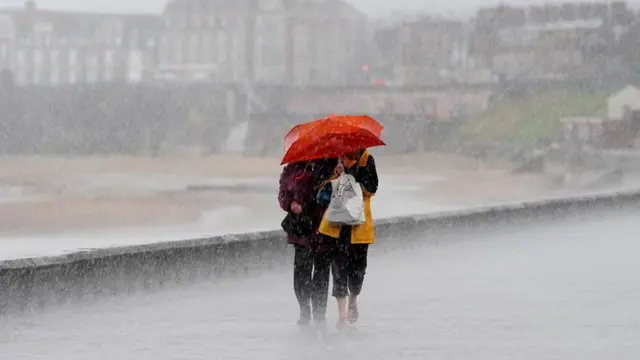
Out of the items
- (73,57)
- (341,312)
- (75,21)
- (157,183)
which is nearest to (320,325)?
(341,312)

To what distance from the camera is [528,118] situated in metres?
115

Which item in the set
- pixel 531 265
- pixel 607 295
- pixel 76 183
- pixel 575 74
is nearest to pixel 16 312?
pixel 607 295

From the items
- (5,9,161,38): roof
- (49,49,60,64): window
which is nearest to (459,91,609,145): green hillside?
(5,9,161,38): roof

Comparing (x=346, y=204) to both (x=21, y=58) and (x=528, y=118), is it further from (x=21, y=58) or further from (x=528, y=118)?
(x=21, y=58)

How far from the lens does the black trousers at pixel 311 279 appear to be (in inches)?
404

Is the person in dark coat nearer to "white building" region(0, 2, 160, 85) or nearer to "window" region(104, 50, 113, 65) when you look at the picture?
"white building" region(0, 2, 160, 85)

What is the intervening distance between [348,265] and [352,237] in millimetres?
262

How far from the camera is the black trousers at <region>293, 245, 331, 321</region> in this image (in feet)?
33.7

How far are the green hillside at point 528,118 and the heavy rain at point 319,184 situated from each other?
22 cm

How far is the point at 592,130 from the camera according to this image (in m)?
111

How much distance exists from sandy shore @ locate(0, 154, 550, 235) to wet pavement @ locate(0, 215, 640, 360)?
32.5 m

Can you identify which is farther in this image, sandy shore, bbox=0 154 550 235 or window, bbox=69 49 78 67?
window, bbox=69 49 78 67

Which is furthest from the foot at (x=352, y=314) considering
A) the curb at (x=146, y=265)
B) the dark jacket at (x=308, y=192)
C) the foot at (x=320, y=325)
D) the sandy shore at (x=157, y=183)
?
the sandy shore at (x=157, y=183)

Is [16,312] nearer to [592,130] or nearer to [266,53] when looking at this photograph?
[592,130]
